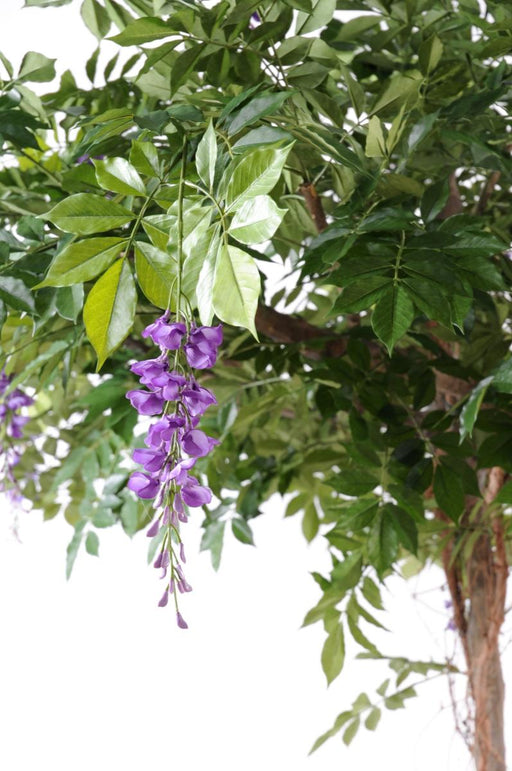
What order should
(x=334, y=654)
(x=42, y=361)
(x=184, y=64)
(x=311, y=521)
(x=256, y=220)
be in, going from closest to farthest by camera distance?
1. (x=256, y=220)
2. (x=184, y=64)
3. (x=42, y=361)
4. (x=334, y=654)
5. (x=311, y=521)

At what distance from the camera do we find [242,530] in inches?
25.5

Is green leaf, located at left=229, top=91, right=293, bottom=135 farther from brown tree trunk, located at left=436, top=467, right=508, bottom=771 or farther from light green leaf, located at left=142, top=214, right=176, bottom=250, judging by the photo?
brown tree trunk, located at left=436, top=467, right=508, bottom=771

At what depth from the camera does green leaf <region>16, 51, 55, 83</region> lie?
445 millimetres

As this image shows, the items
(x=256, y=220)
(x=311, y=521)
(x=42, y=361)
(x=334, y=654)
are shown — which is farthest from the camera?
(x=311, y=521)

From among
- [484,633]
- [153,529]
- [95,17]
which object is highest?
[95,17]

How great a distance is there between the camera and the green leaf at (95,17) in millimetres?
513

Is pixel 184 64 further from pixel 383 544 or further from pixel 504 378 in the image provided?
pixel 383 544

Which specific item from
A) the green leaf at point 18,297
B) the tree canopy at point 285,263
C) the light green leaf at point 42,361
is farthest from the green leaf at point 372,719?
the green leaf at point 18,297

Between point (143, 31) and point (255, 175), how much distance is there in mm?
107

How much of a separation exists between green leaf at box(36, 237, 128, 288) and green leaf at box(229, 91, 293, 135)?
55 millimetres

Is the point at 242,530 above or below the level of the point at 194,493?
above

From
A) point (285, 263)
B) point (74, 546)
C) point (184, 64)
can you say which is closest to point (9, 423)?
point (74, 546)

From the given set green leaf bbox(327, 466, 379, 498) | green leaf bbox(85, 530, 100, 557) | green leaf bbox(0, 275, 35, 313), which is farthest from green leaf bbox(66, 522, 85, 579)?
green leaf bbox(0, 275, 35, 313)

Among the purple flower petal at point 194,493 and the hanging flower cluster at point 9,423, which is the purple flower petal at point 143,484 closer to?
the purple flower petal at point 194,493
